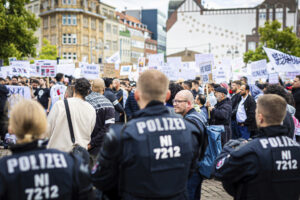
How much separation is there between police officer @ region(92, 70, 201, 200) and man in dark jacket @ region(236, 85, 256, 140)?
5.96 m

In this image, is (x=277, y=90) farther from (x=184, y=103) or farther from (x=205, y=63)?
(x=205, y=63)

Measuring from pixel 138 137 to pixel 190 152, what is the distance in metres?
0.53

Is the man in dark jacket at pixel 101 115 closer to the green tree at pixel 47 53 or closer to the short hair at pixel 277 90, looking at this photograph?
the short hair at pixel 277 90

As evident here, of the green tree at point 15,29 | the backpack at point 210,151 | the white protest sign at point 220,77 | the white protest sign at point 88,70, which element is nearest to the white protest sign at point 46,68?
the white protest sign at point 88,70

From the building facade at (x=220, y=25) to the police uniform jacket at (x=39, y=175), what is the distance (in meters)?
57.8

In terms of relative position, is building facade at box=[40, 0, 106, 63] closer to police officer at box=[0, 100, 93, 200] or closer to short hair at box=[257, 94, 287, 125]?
short hair at box=[257, 94, 287, 125]

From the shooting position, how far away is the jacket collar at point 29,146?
2209mm

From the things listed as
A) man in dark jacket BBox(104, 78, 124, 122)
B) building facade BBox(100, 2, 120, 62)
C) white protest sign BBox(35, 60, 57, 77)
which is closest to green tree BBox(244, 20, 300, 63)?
white protest sign BBox(35, 60, 57, 77)

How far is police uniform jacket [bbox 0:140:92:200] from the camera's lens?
211cm

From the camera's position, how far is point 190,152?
2748 mm

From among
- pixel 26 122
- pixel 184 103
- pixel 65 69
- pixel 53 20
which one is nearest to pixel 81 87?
pixel 184 103

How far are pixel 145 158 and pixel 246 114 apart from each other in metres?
6.41

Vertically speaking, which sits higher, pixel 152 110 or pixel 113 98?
pixel 152 110

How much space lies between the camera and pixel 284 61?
10742 millimetres
